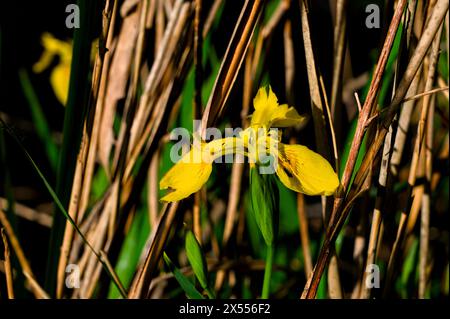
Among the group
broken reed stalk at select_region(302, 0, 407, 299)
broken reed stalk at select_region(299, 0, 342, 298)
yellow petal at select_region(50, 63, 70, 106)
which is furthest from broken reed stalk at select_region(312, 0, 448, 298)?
yellow petal at select_region(50, 63, 70, 106)

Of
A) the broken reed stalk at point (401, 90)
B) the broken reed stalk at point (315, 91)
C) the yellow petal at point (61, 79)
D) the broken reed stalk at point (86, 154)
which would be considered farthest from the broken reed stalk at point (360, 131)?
the yellow petal at point (61, 79)

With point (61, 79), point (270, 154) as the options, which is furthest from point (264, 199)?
point (61, 79)

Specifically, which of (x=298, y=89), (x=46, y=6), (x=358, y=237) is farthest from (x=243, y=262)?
(x=46, y=6)

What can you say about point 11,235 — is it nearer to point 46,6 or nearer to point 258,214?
point 258,214

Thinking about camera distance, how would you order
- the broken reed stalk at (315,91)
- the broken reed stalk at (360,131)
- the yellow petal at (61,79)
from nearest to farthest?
the broken reed stalk at (360,131) < the broken reed stalk at (315,91) < the yellow petal at (61,79)

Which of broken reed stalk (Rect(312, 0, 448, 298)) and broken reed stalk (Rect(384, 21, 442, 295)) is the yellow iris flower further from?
broken reed stalk (Rect(384, 21, 442, 295))

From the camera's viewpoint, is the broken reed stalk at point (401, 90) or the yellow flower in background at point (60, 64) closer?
the broken reed stalk at point (401, 90)

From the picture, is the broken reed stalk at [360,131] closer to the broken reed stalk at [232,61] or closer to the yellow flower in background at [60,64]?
the broken reed stalk at [232,61]

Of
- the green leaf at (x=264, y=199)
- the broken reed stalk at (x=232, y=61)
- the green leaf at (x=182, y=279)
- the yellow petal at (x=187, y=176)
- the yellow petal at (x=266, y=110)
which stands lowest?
the green leaf at (x=182, y=279)
